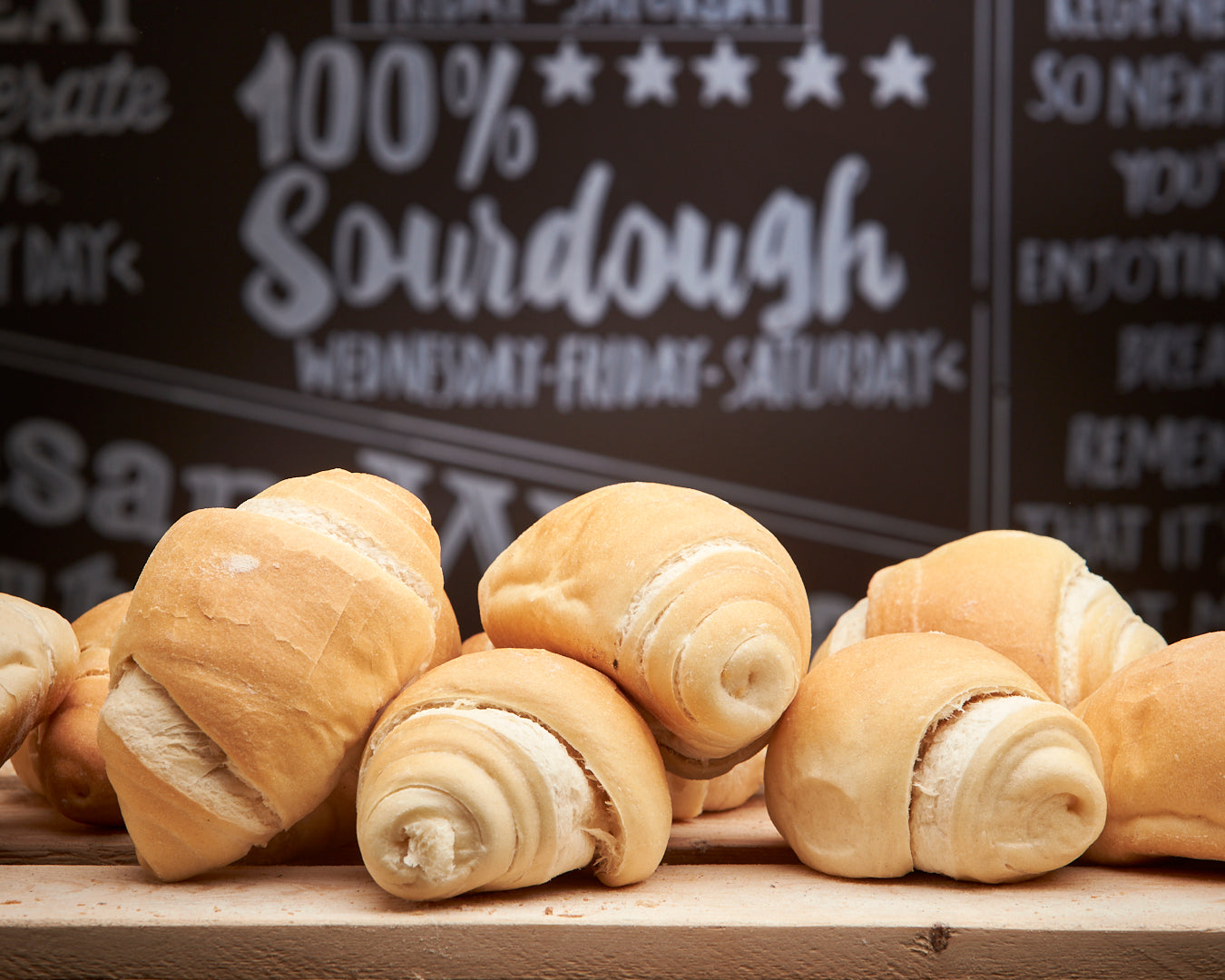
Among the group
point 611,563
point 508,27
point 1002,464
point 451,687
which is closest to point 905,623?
point 611,563

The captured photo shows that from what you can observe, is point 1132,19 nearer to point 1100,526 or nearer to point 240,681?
point 1100,526

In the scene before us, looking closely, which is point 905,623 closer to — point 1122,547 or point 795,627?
point 795,627

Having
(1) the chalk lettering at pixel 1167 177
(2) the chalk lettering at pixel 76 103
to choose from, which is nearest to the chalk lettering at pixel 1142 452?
(1) the chalk lettering at pixel 1167 177

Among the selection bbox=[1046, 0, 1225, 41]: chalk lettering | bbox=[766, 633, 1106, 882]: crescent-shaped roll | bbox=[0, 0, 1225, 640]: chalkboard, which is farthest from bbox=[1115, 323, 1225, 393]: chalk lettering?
bbox=[766, 633, 1106, 882]: crescent-shaped roll

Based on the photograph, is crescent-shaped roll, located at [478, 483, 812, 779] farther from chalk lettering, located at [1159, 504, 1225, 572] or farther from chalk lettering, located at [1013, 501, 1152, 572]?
chalk lettering, located at [1159, 504, 1225, 572]

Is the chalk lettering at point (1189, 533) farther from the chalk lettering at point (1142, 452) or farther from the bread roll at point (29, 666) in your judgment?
the bread roll at point (29, 666)

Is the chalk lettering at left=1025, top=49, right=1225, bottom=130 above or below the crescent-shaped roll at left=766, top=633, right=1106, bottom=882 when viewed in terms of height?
above
